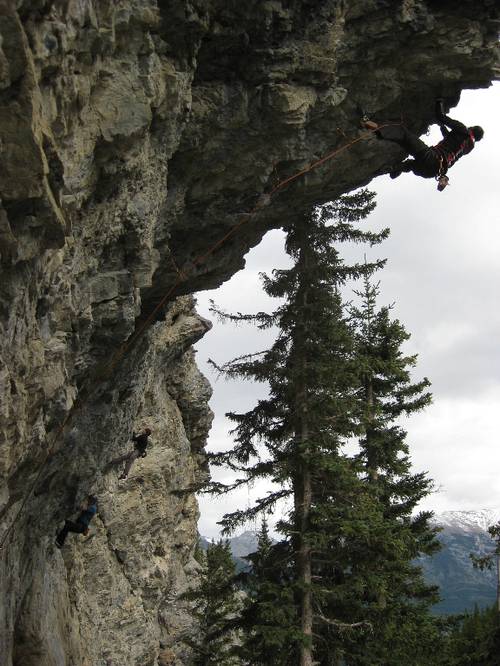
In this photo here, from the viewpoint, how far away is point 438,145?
42.3ft

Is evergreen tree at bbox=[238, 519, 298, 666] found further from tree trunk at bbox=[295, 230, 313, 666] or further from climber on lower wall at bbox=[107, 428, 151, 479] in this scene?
climber on lower wall at bbox=[107, 428, 151, 479]

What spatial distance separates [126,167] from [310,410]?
7.20 m

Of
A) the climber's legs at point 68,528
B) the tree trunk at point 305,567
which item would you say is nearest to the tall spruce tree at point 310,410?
the tree trunk at point 305,567

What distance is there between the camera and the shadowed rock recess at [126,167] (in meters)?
7.00

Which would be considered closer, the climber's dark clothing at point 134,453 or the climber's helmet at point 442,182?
the climber's helmet at point 442,182

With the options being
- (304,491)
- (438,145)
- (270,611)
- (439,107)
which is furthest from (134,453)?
(439,107)

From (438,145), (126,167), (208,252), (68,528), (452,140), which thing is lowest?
(68,528)

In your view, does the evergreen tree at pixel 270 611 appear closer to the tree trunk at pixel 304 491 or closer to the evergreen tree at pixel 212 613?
the tree trunk at pixel 304 491

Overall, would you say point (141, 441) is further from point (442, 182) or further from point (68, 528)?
point (442, 182)

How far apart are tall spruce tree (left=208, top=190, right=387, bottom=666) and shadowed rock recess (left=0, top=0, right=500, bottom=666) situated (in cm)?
187

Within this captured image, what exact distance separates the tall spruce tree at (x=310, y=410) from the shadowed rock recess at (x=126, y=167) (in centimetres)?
187

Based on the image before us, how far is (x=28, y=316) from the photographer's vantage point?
7.89 m

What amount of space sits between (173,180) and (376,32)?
445 centimetres

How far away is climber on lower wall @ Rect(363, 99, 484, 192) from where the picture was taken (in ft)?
41.5
